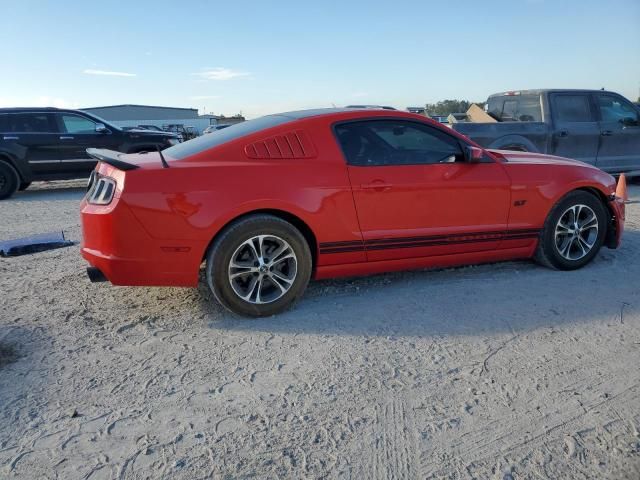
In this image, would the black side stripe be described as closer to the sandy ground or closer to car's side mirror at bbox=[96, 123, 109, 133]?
the sandy ground

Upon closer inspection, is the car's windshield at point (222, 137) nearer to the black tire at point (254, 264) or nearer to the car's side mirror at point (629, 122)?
the black tire at point (254, 264)

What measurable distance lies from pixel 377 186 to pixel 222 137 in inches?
49.9

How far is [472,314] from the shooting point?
378 cm

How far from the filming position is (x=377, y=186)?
3.95 meters

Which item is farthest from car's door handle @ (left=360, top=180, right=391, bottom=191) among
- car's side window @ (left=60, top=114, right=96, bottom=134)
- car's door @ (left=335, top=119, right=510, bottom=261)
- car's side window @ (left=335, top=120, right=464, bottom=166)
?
car's side window @ (left=60, top=114, right=96, bottom=134)

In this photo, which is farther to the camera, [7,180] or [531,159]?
[7,180]

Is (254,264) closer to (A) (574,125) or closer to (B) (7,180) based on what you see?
(A) (574,125)

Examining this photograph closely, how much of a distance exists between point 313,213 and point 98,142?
28.0 feet

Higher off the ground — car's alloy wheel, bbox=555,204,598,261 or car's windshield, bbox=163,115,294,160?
car's windshield, bbox=163,115,294,160

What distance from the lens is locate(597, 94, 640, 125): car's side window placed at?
8945 mm

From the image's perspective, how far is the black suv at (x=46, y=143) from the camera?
391 inches

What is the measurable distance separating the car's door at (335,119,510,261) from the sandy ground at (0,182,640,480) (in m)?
0.43

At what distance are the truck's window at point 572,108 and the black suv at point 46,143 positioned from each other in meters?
7.30

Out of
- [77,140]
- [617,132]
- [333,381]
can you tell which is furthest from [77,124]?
[617,132]
